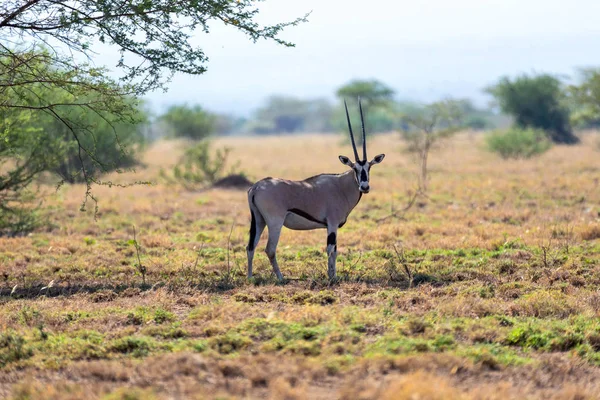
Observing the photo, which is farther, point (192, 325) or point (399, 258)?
point (399, 258)

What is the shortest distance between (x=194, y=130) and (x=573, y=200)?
3048 centimetres

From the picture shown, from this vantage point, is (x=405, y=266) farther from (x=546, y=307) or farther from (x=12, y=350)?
(x=12, y=350)

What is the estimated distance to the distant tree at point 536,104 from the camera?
178ft

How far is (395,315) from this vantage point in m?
9.13

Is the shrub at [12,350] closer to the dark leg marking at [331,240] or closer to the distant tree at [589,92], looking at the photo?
the dark leg marking at [331,240]

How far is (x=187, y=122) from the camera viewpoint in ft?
155

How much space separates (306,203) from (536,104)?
152ft

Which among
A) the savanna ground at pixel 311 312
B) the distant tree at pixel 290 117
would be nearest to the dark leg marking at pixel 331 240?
the savanna ground at pixel 311 312

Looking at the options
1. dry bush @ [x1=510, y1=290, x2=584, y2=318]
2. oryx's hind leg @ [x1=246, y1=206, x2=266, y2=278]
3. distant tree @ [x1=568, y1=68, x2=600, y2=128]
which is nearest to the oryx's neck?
oryx's hind leg @ [x1=246, y1=206, x2=266, y2=278]

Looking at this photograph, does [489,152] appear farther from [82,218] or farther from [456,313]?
[456,313]

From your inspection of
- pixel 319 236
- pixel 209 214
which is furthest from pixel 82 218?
pixel 319 236

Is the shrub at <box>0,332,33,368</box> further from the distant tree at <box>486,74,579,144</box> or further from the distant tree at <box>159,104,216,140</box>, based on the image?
the distant tree at <box>486,74,579,144</box>

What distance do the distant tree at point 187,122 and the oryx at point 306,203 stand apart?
3551cm

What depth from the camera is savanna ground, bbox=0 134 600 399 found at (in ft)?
22.8
